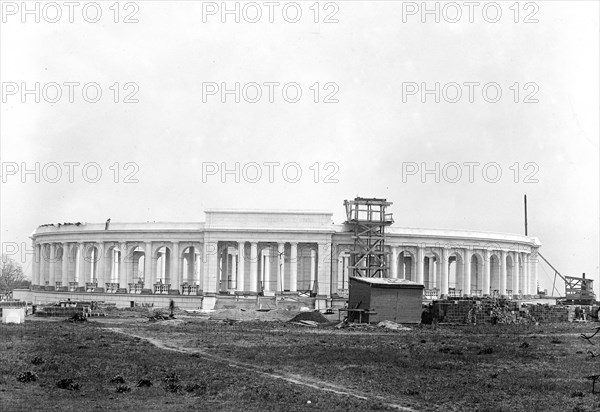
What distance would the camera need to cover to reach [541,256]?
391 feet

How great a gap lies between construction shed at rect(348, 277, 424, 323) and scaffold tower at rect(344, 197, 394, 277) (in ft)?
82.9

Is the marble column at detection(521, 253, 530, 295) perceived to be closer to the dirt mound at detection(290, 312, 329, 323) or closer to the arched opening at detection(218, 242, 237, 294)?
the arched opening at detection(218, 242, 237, 294)

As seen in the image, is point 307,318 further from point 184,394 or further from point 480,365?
point 184,394

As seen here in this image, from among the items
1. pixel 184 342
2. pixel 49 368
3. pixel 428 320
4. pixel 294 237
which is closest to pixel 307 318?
pixel 428 320

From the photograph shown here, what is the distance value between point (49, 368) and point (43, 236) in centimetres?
8021

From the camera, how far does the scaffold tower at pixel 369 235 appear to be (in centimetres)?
8512

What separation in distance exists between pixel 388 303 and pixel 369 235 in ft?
92.1

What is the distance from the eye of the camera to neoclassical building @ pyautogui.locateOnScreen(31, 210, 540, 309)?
87.6 metres

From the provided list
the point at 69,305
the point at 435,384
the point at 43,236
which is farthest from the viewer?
the point at 43,236

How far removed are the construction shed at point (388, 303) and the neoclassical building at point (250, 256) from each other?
64.7 feet

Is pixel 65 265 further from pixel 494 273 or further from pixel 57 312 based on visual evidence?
pixel 494 273

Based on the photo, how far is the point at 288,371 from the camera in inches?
1125

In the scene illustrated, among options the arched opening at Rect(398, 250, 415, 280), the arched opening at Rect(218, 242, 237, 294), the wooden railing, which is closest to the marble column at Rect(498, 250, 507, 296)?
the arched opening at Rect(398, 250, 415, 280)

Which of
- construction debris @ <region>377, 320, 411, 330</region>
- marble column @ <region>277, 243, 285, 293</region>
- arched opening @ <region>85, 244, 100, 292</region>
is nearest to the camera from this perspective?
construction debris @ <region>377, 320, 411, 330</region>
